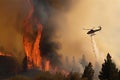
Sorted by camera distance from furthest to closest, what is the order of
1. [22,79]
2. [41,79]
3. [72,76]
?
[22,79]
[41,79]
[72,76]

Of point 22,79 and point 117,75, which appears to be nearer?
point 117,75

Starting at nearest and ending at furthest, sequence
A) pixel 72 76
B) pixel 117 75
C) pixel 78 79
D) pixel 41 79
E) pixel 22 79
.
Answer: pixel 117 75 → pixel 78 79 → pixel 72 76 → pixel 41 79 → pixel 22 79

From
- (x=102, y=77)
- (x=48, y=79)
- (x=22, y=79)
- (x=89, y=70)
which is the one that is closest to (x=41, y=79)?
(x=48, y=79)

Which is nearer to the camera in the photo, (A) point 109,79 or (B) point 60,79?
(A) point 109,79

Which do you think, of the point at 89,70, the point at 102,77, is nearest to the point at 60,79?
the point at 89,70

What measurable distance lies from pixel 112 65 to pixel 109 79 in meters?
4.84

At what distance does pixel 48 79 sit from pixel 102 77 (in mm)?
25932

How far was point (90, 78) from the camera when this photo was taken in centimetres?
10988

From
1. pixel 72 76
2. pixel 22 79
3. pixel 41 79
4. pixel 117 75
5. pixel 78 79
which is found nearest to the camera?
pixel 117 75

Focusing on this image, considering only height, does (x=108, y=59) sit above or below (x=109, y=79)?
above

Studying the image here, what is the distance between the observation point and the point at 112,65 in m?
100

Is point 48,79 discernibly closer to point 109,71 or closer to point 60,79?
point 60,79

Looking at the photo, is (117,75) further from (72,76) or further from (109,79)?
(72,76)

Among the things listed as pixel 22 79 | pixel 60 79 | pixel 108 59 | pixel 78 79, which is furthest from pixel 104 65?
pixel 22 79
